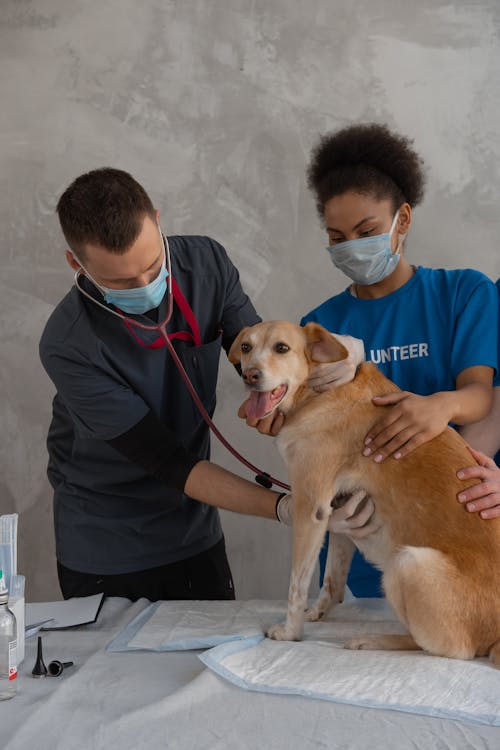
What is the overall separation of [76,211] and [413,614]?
129cm

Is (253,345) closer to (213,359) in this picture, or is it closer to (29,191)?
(213,359)

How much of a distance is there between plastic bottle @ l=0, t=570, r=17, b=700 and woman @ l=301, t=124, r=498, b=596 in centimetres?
94

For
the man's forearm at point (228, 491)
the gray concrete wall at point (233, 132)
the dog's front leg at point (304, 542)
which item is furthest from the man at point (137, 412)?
the gray concrete wall at point (233, 132)

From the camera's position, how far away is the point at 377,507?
1.80 m

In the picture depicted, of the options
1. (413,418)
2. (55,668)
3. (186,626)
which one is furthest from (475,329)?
(55,668)

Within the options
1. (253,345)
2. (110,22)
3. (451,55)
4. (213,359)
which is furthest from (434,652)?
(110,22)

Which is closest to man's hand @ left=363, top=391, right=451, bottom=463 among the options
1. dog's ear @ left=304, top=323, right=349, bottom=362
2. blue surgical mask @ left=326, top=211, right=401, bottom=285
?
dog's ear @ left=304, top=323, right=349, bottom=362

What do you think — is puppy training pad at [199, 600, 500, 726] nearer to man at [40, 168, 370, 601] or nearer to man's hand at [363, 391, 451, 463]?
man at [40, 168, 370, 601]

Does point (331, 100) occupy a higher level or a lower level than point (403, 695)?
higher

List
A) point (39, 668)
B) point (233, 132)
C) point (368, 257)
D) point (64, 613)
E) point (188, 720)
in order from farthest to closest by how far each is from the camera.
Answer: point (233, 132) → point (368, 257) → point (64, 613) → point (39, 668) → point (188, 720)

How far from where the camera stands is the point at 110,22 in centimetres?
328

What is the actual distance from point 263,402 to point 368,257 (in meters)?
0.53

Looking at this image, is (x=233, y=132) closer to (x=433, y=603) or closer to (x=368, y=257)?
(x=368, y=257)

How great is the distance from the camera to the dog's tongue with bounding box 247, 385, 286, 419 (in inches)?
76.4
